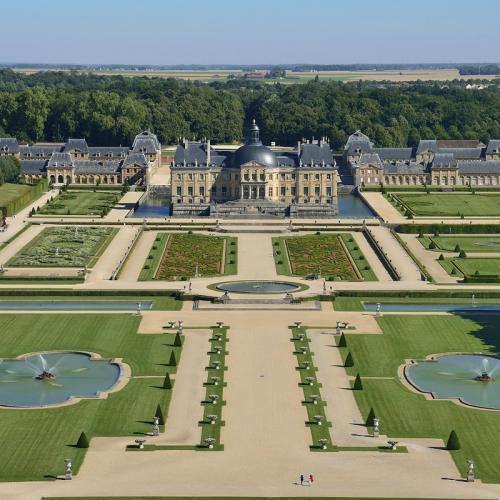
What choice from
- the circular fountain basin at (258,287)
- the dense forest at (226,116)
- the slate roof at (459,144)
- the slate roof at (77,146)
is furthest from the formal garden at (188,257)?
the slate roof at (459,144)

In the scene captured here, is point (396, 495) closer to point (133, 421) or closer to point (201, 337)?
point (133, 421)

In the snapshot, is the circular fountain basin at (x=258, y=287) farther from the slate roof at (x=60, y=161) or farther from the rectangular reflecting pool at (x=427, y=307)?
the slate roof at (x=60, y=161)

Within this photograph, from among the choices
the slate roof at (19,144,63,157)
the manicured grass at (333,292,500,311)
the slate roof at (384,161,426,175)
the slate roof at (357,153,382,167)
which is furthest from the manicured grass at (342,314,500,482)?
the slate roof at (19,144,63,157)

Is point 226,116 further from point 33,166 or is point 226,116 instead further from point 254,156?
point 254,156

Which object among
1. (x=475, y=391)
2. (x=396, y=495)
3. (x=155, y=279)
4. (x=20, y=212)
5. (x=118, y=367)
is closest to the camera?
(x=396, y=495)

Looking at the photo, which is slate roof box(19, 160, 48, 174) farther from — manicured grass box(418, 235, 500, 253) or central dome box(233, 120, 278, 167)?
manicured grass box(418, 235, 500, 253)

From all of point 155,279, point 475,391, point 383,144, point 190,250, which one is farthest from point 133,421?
point 383,144
